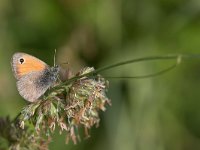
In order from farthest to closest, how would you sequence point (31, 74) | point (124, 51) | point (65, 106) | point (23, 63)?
point (124, 51) → point (31, 74) → point (23, 63) → point (65, 106)

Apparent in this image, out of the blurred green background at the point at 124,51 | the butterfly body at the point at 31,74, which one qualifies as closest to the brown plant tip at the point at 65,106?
the butterfly body at the point at 31,74

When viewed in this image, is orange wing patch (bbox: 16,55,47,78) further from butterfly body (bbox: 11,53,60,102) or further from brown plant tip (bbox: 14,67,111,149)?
brown plant tip (bbox: 14,67,111,149)

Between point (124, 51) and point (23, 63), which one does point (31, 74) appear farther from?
point (124, 51)

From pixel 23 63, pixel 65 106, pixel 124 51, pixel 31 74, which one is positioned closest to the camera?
pixel 65 106

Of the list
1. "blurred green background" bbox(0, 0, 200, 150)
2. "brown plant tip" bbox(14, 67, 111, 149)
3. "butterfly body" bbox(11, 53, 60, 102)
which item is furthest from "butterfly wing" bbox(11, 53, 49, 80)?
"blurred green background" bbox(0, 0, 200, 150)

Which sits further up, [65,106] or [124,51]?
[124,51]

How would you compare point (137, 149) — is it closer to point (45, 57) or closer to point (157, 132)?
point (157, 132)

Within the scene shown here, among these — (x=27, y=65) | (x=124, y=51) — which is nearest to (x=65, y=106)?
(x=27, y=65)
